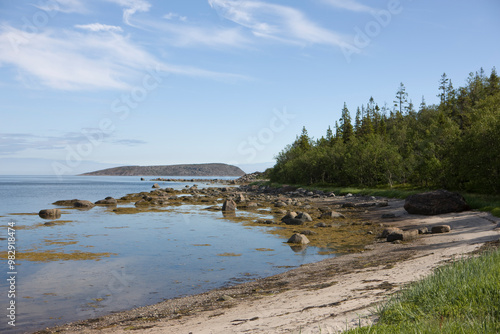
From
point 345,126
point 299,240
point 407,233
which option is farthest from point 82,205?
point 345,126

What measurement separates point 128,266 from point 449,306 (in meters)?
15.8

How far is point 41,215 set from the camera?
1623 inches

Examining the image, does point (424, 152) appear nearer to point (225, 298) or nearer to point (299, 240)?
point (299, 240)

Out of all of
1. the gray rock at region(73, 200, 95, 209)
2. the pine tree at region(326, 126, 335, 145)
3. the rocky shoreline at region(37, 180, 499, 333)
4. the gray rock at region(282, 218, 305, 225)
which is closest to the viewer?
the rocky shoreline at region(37, 180, 499, 333)

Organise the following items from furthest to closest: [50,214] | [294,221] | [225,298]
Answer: [50,214] < [294,221] < [225,298]

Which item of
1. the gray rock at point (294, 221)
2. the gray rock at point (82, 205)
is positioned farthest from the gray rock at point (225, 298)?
the gray rock at point (82, 205)

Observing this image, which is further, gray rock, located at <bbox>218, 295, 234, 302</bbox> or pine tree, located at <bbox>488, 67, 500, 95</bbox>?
pine tree, located at <bbox>488, 67, 500, 95</bbox>

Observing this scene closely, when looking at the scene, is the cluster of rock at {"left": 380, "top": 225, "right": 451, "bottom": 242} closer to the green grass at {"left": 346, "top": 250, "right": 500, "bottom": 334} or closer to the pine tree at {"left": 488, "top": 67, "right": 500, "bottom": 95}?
the green grass at {"left": 346, "top": 250, "right": 500, "bottom": 334}

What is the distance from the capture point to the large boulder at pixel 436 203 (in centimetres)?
3092

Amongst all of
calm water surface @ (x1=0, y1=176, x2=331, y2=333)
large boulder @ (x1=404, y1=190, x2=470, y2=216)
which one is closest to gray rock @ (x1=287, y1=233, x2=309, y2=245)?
calm water surface @ (x1=0, y1=176, x2=331, y2=333)

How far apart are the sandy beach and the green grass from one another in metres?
0.62

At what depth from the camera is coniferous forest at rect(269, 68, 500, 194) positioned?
36250mm

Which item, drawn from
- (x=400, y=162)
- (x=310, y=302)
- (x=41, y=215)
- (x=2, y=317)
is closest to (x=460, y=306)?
(x=310, y=302)

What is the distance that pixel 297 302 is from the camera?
412 inches
